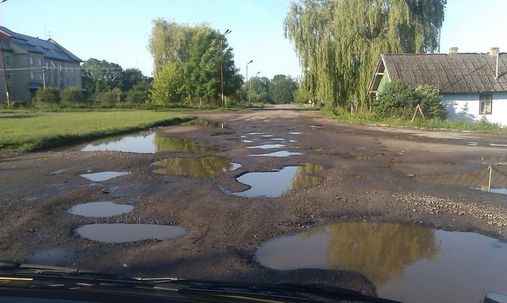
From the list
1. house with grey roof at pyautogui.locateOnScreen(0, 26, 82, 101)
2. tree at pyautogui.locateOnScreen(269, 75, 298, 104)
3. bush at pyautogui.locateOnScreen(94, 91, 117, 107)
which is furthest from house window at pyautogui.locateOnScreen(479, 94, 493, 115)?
tree at pyautogui.locateOnScreen(269, 75, 298, 104)

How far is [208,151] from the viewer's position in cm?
1725

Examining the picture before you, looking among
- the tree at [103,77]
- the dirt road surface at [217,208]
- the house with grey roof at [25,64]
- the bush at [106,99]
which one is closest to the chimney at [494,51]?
the dirt road surface at [217,208]

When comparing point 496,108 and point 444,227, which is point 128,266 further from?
point 496,108

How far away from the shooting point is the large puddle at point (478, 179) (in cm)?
1020

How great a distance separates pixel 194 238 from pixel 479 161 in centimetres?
1143

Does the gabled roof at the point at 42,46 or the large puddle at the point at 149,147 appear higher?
the gabled roof at the point at 42,46

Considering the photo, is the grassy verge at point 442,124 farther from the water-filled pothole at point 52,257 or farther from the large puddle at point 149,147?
the water-filled pothole at point 52,257

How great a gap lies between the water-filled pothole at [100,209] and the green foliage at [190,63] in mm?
63236

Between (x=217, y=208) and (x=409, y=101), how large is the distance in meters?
26.6

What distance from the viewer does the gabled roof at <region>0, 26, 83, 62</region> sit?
2847 inches

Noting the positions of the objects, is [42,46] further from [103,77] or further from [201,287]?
[201,287]

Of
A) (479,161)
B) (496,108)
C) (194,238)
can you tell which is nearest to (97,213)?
(194,238)

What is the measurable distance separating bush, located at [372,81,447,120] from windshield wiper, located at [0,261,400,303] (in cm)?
3079

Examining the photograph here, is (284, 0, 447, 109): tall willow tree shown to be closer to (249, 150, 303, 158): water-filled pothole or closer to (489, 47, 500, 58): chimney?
(489, 47, 500, 58): chimney
